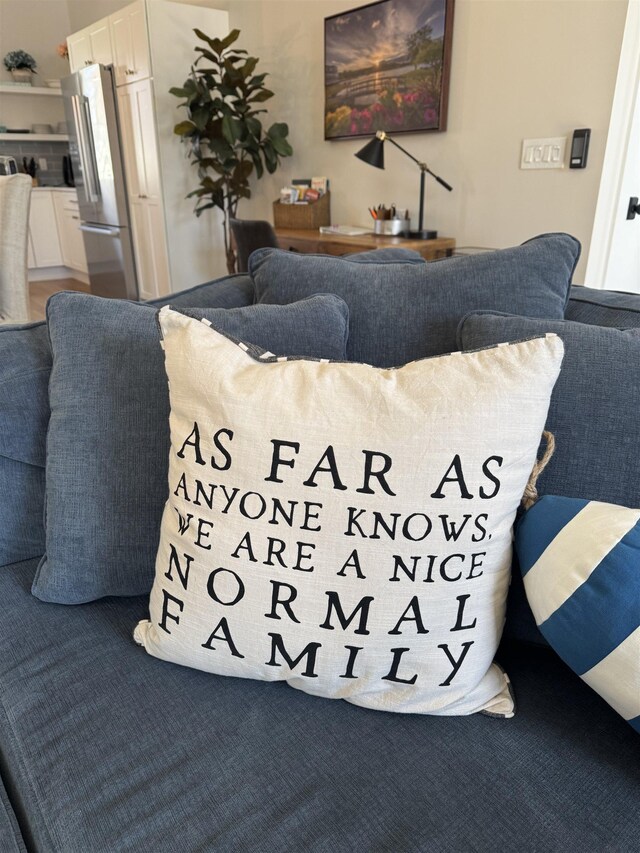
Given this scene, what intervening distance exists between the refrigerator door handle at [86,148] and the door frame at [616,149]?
148 inches

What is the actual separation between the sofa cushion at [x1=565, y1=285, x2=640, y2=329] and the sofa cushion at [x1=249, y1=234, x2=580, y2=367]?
0.08m

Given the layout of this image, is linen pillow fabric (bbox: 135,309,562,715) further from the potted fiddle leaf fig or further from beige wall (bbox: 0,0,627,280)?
the potted fiddle leaf fig

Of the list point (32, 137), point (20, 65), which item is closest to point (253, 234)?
point (32, 137)

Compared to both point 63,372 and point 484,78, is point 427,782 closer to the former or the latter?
point 63,372

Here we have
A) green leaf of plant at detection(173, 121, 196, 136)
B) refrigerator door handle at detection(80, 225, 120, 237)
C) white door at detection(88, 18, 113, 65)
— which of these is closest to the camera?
green leaf of plant at detection(173, 121, 196, 136)

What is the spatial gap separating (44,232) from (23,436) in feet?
19.2

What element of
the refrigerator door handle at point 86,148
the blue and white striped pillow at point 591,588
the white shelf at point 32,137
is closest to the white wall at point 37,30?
the white shelf at point 32,137

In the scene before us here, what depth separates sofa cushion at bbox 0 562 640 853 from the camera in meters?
0.62

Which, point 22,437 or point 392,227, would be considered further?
point 392,227

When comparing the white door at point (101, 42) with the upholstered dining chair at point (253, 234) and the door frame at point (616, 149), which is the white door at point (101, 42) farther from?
the door frame at point (616, 149)

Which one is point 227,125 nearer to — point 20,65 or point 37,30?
point 20,65

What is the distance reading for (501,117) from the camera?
2.65 metres

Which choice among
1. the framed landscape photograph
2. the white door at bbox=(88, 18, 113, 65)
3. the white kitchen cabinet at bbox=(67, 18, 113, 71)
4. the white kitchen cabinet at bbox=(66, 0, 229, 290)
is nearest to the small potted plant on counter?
the white kitchen cabinet at bbox=(67, 18, 113, 71)

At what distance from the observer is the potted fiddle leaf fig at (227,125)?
3.57 metres
